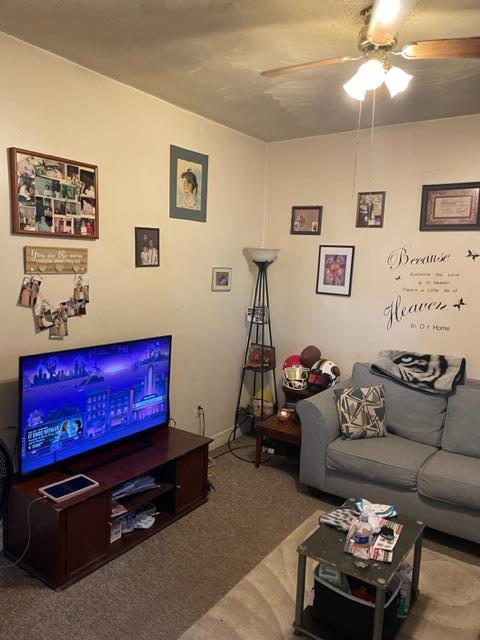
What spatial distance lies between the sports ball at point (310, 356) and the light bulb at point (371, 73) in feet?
7.49

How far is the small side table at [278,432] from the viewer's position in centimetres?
339

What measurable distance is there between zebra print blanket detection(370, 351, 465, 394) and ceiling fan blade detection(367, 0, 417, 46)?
214 centimetres

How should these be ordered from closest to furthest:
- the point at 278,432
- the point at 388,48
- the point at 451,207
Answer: the point at 388,48 < the point at 451,207 < the point at 278,432

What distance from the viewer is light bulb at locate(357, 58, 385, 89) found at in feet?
5.95

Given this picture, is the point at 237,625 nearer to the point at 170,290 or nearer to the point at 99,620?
the point at 99,620

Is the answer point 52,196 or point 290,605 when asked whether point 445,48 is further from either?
point 290,605

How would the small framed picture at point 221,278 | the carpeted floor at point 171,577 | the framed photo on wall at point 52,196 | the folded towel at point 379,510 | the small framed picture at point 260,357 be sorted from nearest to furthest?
the carpeted floor at point 171,577, the folded towel at point 379,510, the framed photo on wall at point 52,196, the small framed picture at point 221,278, the small framed picture at point 260,357

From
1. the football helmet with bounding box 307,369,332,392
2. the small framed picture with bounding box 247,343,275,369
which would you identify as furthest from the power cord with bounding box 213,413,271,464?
the football helmet with bounding box 307,369,332,392

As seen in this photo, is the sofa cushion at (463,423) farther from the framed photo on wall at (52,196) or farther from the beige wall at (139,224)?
the framed photo on wall at (52,196)

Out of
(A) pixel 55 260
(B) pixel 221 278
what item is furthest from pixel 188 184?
(A) pixel 55 260

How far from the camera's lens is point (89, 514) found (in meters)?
2.30

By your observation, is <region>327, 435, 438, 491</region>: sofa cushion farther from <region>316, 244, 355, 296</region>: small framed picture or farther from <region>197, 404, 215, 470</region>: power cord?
<region>316, 244, 355, 296</region>: small framed picture

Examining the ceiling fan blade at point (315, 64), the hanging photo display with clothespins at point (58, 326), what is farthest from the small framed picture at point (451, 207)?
the hanging photo display with clothespins at point (58, 326)

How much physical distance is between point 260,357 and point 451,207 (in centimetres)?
186
